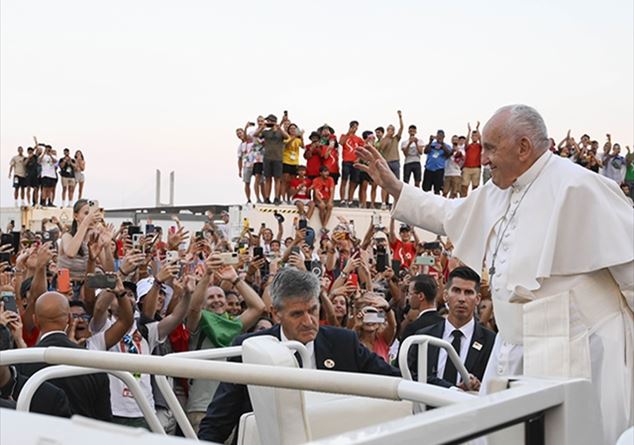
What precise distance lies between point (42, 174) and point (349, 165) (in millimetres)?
7780

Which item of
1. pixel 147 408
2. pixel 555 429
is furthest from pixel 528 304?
pixel 555 429

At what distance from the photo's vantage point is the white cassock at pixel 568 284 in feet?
12.4

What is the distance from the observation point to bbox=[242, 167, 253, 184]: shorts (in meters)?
20.0

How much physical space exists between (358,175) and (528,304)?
16983mm

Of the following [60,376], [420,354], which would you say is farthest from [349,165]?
[60,376]

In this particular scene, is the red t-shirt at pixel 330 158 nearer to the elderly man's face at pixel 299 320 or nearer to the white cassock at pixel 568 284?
the elderly man's face at pixel 299 320

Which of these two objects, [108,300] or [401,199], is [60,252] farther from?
[401,199]

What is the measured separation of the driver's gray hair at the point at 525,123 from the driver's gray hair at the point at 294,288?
140 cm

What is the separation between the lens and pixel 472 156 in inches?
848

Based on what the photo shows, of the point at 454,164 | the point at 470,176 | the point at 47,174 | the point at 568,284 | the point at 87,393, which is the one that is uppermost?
the point at 454,164

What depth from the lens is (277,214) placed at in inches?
736

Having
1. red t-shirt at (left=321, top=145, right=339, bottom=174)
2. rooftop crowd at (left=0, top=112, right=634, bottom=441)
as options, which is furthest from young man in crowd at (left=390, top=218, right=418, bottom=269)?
red t-shirt at (left=321, top=145, right=339, bottom=174)

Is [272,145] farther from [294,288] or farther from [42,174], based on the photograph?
[294,288]

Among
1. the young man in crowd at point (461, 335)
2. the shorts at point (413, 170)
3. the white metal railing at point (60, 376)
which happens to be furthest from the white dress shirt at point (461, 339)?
the shorts at point (413, 170)
